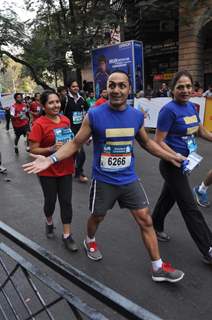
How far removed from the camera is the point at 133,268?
3494 millimetres

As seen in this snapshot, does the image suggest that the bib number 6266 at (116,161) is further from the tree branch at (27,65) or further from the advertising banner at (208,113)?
the tree branch at (27,65)

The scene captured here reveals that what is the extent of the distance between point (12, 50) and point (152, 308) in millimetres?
20787

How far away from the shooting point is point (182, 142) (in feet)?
11.6

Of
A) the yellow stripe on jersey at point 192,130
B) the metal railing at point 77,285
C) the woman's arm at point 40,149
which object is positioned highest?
the yellow stripe on jersey at point 192,130

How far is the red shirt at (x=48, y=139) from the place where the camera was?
3.83 m

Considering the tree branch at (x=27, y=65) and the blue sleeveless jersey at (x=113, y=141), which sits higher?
the tree branch at (x=27, y=65)

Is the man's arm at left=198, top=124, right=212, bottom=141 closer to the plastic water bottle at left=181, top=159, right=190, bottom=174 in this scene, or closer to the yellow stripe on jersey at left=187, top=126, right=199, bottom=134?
the yellow stripe on jersey at left=187, top=126, right=199, bottom=134

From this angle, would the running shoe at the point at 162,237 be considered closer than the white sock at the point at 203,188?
Yes

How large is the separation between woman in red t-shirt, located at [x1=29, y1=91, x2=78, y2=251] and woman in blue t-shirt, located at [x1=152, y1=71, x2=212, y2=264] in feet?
3.48

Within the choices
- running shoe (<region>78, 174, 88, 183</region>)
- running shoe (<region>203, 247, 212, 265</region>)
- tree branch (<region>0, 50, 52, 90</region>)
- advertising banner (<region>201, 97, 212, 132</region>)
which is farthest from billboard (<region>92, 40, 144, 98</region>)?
running shoe (<region>203, 247, 212, 265</region>)

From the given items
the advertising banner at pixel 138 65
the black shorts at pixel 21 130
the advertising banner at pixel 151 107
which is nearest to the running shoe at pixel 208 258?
the black shorts at pixel 21 130

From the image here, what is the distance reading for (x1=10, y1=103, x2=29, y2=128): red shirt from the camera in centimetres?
1002

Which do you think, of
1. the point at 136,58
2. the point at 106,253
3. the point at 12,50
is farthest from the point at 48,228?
the point at 12,50

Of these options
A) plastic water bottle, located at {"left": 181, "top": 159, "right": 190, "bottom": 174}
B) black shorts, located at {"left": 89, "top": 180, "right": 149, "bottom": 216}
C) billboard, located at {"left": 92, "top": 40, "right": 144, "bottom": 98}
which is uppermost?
billboard, located at {"left": 92, "top": 40, "right": 144, "bottom": 98}
